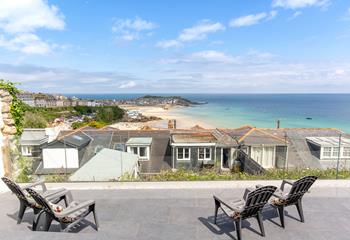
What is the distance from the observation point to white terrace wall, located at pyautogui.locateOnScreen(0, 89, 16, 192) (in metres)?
4.98

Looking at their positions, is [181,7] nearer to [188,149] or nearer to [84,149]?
[188,149]

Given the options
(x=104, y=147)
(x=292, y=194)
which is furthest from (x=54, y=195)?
(x=104, y=147)

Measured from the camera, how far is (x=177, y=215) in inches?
154

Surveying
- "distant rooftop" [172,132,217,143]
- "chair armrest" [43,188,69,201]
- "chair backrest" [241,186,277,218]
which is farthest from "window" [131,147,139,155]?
"chair backrest" [241,186,277,218]

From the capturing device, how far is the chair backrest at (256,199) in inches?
116

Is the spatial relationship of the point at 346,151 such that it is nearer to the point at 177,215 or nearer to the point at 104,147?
the point at 177,215

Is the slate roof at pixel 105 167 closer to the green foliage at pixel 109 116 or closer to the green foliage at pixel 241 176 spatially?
the green foliage at pixel 241 176

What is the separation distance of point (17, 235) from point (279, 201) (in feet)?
12.0

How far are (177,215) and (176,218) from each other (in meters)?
0.11

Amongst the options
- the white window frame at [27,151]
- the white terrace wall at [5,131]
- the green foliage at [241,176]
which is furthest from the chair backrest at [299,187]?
the white window frame at [27,151]

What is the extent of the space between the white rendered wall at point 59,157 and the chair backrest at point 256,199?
5288 millimetres

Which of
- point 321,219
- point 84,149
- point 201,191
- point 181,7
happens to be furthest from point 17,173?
point 181,7

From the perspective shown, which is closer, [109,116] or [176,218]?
[176,218]

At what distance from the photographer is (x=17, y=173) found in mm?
5609
